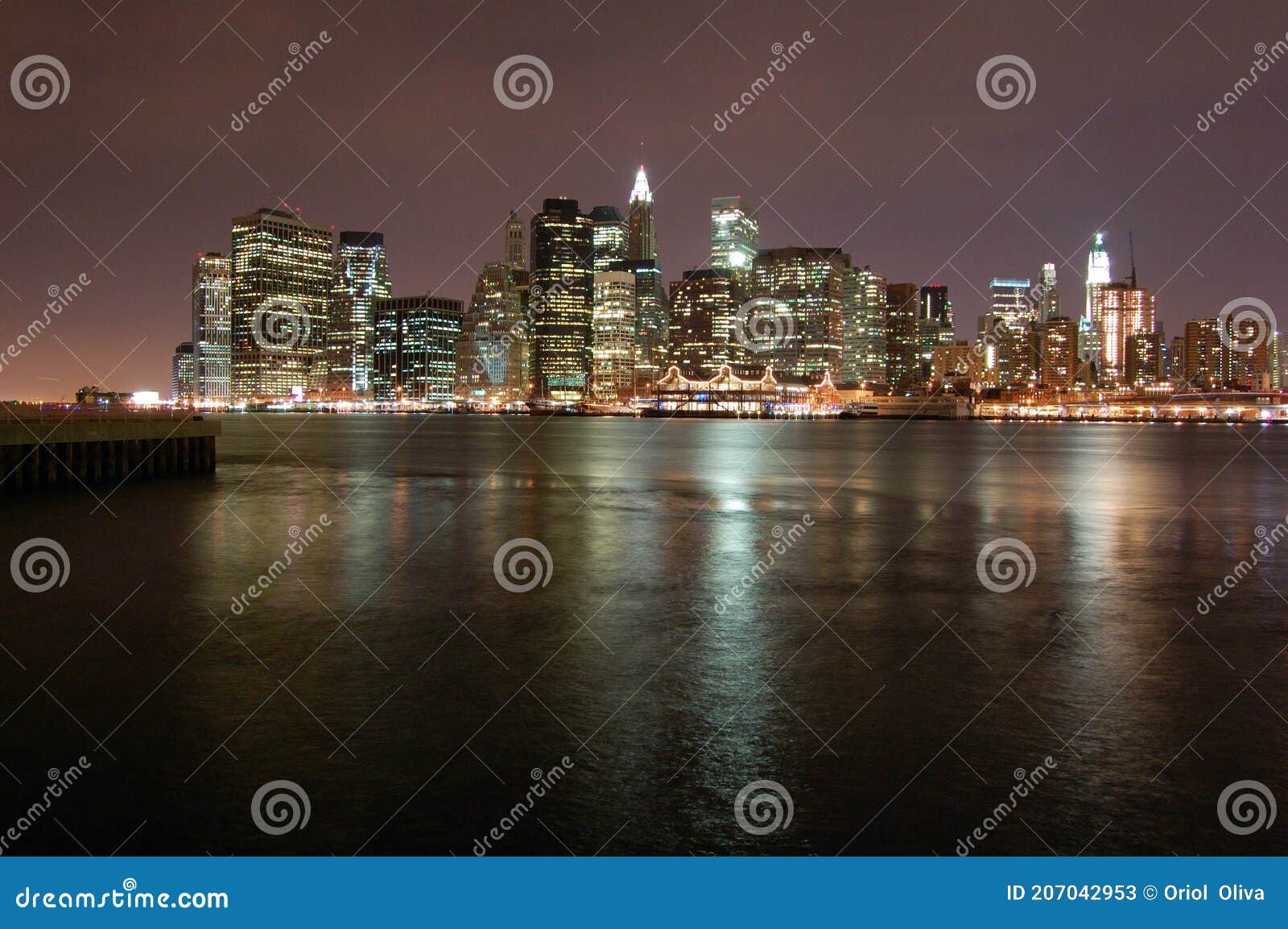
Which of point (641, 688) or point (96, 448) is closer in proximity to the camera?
point (641, 688)

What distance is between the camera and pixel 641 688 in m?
11.3

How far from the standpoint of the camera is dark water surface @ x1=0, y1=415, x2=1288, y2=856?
7.88 metres

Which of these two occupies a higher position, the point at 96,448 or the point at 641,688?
the point at 96,448

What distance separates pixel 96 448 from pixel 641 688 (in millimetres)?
35814

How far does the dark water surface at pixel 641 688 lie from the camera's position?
7.88 metres

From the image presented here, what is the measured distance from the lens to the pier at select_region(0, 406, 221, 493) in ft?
115

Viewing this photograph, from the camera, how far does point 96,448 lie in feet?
130

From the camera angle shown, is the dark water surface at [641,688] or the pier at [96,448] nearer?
the dark water surface at [641,688]

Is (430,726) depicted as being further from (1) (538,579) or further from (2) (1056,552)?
(2) (1056,552)

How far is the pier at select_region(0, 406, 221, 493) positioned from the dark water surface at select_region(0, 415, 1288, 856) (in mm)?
11401

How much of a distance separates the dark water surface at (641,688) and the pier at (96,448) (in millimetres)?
11401

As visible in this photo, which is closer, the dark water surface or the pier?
the dark water surface

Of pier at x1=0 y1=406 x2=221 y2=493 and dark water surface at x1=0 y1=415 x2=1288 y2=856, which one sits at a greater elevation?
pier at x1=0 y1=406 x2=221 y2=493

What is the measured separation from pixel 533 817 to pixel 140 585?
12.6m
